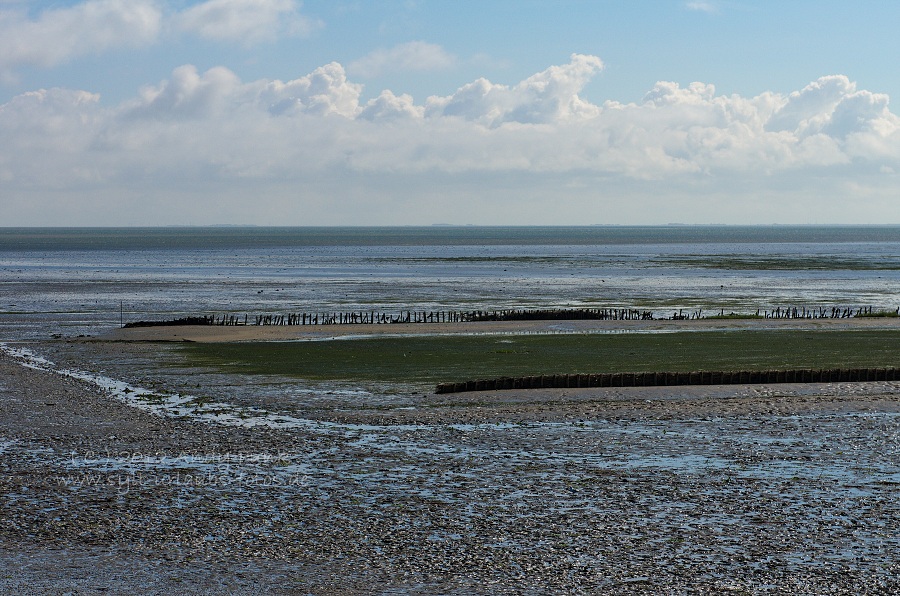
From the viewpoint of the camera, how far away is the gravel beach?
16344 millimetres

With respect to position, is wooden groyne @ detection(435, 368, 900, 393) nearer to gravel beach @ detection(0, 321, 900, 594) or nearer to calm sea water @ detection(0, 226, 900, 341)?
gravel beach @ detection(0, 321, 900, 594)

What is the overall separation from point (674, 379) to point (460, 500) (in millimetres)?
16770

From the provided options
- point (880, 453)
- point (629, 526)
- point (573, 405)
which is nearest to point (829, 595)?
point (629, 526)

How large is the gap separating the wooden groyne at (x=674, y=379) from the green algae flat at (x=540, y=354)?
127 inches

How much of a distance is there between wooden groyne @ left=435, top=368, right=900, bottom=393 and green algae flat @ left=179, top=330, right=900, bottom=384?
3.22 meters

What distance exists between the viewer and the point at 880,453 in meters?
24.8

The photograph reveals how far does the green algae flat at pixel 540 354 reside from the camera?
40.0 m

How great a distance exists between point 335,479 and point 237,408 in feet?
32.6

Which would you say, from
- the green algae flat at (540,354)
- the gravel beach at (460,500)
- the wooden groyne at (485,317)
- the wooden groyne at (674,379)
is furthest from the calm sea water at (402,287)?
the gravel beach at (460,500)

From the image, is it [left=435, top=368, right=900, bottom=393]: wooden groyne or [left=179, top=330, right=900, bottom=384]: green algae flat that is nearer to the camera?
[left=435, top=368, right=900, bottom=393]: wooden groyne

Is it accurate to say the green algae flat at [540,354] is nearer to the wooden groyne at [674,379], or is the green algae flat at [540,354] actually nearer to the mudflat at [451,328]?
the mudflat at [451,328]

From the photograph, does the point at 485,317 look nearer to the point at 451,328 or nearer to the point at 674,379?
the point at 451,328

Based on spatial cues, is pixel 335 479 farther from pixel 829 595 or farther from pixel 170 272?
pixel 170 272

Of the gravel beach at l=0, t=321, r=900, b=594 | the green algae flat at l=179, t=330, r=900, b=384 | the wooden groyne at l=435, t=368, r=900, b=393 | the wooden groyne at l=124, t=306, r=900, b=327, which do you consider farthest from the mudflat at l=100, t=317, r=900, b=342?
the gravel beach at l=0, t=321, r=900, b=594
